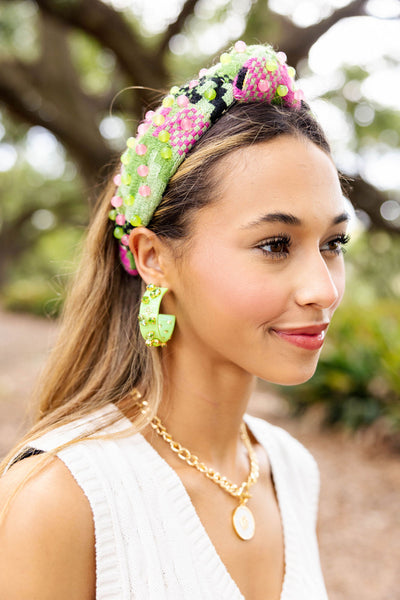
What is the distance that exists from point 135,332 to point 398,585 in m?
3.27

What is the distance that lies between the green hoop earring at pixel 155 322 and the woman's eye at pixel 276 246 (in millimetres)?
358

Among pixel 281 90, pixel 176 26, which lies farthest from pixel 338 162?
pixel 176 26

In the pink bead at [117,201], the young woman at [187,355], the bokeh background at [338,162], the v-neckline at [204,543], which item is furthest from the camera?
the bokeh background at [338,162]

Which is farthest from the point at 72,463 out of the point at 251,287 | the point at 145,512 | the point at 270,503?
the point at 270,503

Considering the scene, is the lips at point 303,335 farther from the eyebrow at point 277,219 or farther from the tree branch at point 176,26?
the tree branch at point 176,26

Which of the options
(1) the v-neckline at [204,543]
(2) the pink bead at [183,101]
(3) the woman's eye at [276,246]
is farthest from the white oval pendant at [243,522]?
(2) the pink bead at [183,101]

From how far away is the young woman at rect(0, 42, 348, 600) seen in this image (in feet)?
4.66

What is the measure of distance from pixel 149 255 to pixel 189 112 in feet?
1.54

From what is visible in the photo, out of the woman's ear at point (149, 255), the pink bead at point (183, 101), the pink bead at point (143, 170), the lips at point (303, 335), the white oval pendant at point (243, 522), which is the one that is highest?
the pink bead at point (183, 101)

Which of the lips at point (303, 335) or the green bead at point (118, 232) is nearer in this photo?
the lips at point (303, 335)

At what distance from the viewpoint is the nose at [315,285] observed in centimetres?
158

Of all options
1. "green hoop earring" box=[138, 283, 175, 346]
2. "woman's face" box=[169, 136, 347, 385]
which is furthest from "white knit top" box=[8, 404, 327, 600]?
"woman's face" box=[169, 136, 347, 385]

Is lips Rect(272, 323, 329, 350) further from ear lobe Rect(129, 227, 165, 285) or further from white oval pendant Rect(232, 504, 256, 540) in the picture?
white oval pendant Rect(232, 504, 256, 540)

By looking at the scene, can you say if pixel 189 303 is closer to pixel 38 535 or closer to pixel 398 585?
pixel 38 535
